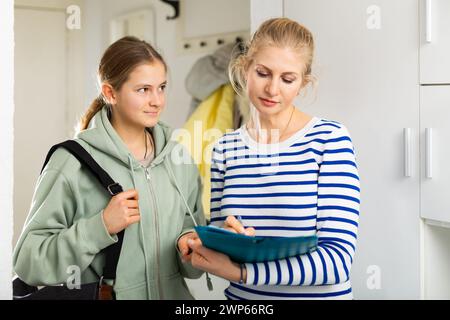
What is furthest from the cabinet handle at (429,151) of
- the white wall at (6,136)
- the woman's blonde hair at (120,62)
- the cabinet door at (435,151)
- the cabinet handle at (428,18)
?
the white wall at (6,136)

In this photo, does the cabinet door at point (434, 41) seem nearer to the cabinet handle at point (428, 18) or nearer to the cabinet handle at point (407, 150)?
the cabinet handle at point (428, 18)

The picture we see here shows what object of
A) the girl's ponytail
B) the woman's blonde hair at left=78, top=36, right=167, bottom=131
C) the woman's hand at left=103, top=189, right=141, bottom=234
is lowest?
the woman's hand at left=103, top=189, right=141, bottom=234

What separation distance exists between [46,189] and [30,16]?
1991mm

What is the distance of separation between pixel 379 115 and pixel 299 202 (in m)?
0.44

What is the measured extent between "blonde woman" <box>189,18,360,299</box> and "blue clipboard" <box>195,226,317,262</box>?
0.10ft

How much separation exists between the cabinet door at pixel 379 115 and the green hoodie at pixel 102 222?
42 cm

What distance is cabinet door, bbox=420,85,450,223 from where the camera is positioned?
42.6 inches

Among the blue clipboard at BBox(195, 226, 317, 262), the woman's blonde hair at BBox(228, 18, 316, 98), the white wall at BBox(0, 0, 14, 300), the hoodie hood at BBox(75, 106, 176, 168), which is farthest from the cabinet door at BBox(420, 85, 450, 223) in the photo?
the white wall at BBox(0, 0, 14, 300)

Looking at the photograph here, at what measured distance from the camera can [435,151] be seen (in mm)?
1100

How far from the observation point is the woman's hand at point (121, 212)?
921 millimetres

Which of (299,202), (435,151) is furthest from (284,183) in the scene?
(435,151)

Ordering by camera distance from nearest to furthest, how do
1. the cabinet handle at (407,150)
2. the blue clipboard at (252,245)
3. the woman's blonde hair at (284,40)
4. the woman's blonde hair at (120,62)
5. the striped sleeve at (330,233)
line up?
the blue clipboard at (252,245)
the striped sleeve at (330,233)
the woman's blonde hair at (284,40)
the woman's blonde hair at (120,62)
the cabinet handle at (407,150)

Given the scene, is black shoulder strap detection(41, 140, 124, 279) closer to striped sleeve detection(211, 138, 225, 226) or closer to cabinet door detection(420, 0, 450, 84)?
striped sleeve detection(211, 138, 225, 226)
